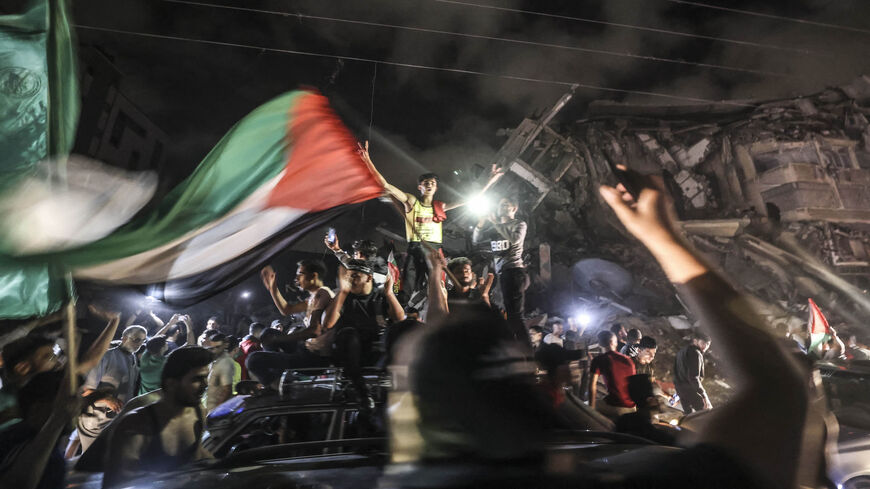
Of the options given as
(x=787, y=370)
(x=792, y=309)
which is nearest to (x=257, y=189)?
(x=787, y=370)

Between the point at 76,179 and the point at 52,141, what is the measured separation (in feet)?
1.00

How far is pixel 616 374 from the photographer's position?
19.1 ft

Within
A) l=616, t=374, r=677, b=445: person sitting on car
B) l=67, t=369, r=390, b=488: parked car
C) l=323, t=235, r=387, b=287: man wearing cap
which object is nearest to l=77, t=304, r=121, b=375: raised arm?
l=67, t=369, r=390, b=488: parked car

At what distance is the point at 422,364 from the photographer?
1331 millimetres

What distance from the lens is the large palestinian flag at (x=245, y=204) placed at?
11.8 feet

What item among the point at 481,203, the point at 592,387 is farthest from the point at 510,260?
the point at 481,203

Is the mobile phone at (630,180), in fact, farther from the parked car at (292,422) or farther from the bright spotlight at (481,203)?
the bright spotlight at (481,203)

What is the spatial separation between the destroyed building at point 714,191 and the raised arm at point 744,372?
19486 millimetres

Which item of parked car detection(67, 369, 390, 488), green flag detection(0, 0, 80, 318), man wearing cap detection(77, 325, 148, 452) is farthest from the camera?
man wearing cap detection(77, 325, 148, 452)

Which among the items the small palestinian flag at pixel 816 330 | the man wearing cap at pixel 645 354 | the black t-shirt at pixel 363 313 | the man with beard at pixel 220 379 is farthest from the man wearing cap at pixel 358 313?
the small palestinian flag at pixel 816 330

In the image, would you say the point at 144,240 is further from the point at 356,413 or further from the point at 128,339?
the point at 128,339

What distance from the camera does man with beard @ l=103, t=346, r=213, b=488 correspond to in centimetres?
266

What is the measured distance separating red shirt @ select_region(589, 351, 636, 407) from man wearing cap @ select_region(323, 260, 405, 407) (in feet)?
9.54

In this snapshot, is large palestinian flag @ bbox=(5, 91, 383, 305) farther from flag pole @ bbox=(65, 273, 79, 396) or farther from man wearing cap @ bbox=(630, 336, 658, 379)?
man wearing cap @ bbox=(630, 336, 658, 379)
